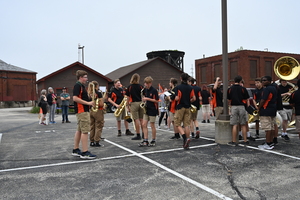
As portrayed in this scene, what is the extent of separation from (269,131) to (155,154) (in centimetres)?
301

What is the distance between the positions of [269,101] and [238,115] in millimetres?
975

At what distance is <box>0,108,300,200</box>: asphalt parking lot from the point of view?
4113mm

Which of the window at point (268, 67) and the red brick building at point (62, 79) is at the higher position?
the window at point (268, 67)

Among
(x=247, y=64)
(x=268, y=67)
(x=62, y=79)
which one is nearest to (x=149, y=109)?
(x=62, y=79)

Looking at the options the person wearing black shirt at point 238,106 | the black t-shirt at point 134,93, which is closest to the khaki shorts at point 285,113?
the person wearing black shirt at point 238,106

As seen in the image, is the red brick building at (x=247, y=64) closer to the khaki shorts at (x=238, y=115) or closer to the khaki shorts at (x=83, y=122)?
the khaki shorts at (x=238, y=115)

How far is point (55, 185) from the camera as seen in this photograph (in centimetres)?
453

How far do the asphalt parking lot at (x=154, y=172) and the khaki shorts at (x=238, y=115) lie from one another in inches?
28.3

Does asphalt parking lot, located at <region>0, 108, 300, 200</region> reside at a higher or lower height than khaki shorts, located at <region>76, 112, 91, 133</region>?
lower

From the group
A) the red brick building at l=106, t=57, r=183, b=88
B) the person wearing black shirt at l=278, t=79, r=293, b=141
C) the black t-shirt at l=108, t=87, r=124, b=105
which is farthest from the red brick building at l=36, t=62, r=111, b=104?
the person wearing black shirt at l=278, t=79, r=293, b=141

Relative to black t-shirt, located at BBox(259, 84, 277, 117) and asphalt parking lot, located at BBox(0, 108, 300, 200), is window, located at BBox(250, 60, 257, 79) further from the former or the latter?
black t-shirt, located at BBox(259, 84, 277, 117)

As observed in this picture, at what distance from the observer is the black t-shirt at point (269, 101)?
711 cm

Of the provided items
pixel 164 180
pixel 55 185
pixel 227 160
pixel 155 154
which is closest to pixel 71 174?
pixel 55 185

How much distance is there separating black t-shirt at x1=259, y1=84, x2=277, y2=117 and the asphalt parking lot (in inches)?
37.3
